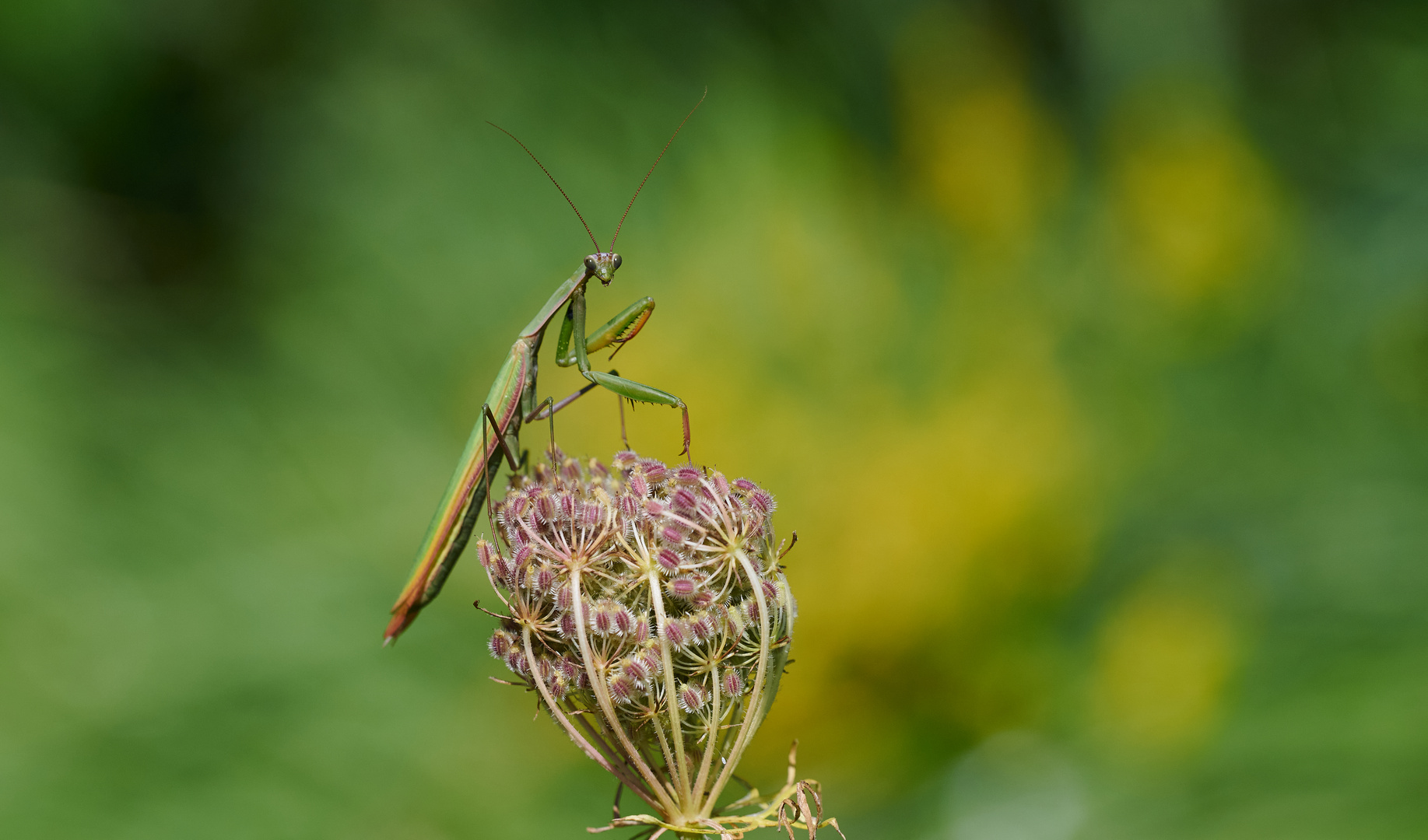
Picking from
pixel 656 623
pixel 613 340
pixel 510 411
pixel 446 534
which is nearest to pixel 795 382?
pixel 613 340

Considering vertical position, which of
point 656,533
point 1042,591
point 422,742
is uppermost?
point 1042,591

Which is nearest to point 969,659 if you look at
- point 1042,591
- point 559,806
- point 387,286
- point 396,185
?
point 1042,591

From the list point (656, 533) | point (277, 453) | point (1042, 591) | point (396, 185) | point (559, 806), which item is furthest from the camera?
point (396, 185)

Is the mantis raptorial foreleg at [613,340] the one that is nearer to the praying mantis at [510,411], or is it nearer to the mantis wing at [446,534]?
the praying mantis at [510,411]

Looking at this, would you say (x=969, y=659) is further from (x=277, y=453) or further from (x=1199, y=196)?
(x=277, y=453)

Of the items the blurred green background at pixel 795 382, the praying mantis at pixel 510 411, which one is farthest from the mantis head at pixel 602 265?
the blurred green background at pixel 795 382

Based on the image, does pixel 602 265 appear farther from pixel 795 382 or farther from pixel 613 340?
pixel 795 382
